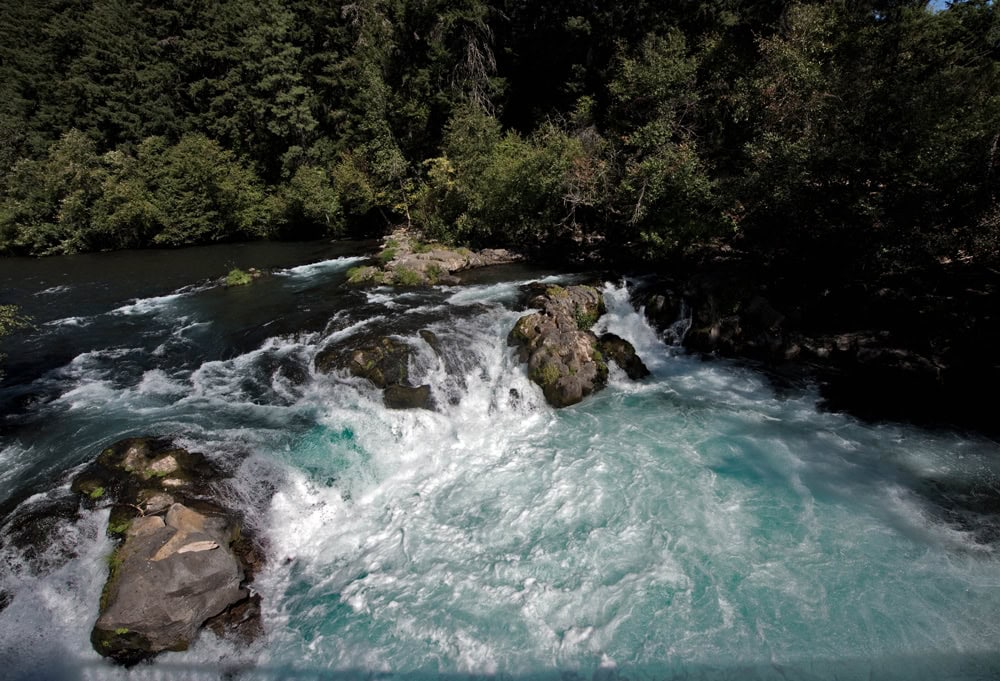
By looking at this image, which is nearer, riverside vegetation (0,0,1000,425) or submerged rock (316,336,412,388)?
riverside vegetation (0,0,1000,425)

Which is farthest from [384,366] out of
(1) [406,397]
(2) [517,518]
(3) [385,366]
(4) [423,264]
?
→ (4) [423,264]

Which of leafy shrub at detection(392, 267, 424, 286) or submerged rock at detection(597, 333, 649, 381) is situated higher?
leafy shrub at detection(392, 267, 424, 286)

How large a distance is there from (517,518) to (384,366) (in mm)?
4953

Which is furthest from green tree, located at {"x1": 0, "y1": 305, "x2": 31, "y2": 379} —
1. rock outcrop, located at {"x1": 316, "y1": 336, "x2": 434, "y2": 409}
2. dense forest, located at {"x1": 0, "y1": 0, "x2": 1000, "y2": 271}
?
dense forest, located at {"x1": 0, "y1": 0, "x2": 1000, "y2": 271}

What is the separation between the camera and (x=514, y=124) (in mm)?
25953

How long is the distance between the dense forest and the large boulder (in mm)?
14159

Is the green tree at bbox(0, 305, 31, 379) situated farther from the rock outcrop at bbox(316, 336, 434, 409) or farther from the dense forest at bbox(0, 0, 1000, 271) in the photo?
the dense forest at bbox(0, 0, 1000, 271)

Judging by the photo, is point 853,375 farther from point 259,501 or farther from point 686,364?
point 259,501

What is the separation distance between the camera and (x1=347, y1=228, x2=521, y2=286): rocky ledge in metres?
17.4

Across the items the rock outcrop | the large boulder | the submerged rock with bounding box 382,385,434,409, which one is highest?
the rock outcrop

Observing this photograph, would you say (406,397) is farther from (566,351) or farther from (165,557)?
(165,557)

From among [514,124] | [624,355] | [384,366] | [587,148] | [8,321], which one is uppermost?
[514,124]

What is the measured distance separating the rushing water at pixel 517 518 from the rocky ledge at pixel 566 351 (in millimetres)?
397

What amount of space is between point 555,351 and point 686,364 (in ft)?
13.1
